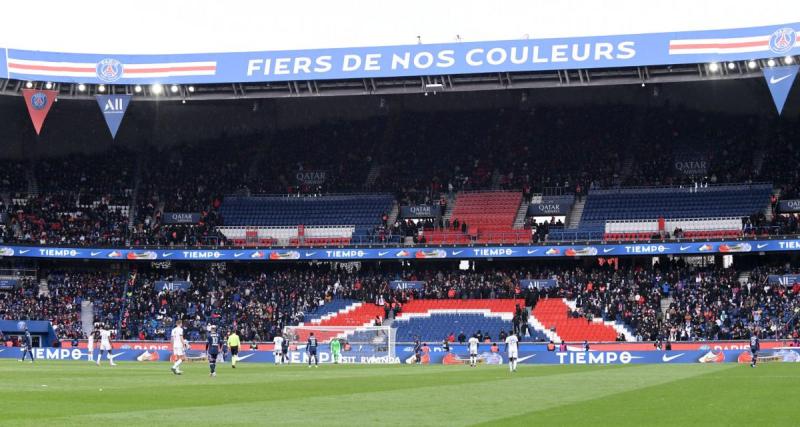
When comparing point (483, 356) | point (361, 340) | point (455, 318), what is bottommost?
point (483, 356)

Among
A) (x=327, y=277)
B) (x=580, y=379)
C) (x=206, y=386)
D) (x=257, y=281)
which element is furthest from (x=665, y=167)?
(x=206, y=386)

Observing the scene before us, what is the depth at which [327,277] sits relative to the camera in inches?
2852

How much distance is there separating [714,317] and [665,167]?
16.6m

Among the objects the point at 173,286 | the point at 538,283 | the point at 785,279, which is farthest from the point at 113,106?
the point at 785,279

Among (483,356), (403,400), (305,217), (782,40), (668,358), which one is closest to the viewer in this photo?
(403,400)

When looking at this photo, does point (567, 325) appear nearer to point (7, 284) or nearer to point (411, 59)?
point (411, 59)

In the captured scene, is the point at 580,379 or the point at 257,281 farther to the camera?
the point at 257,281

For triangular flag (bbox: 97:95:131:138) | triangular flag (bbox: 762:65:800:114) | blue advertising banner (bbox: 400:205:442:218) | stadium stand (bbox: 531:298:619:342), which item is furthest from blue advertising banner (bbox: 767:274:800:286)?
triangular flag (bbox: 97:95:131:138)

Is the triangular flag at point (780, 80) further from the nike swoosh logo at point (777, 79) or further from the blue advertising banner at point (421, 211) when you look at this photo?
the blue advertising banner at point (421, 211)

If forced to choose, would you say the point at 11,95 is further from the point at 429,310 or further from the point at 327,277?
the point at 429,310

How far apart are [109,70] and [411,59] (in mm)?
18995

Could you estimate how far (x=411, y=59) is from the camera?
6794 cm

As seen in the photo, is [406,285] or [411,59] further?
[406,285]

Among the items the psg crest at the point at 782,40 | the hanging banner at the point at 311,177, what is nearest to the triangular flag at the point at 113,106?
the hanging banner at the point at 311,177
